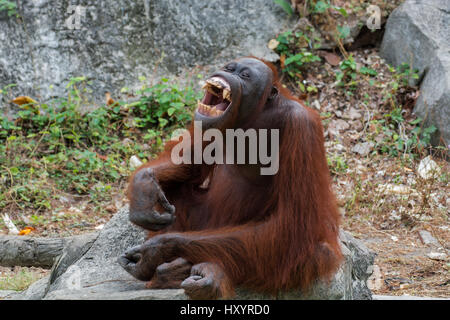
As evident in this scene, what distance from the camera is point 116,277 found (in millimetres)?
3275

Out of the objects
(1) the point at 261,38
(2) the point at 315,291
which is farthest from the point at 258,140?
(1) the point at 261,38

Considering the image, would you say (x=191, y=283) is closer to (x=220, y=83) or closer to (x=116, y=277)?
(x=116, y=277)

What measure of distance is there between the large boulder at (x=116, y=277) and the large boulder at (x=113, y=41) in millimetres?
2962

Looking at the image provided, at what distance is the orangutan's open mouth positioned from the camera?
2805 millimetres

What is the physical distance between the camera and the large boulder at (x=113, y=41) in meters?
6.39

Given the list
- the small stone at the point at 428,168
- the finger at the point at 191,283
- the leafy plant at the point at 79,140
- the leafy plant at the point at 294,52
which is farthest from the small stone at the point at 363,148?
the finger at the point at 191,283

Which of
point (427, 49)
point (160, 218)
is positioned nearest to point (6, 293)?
point (160, 218)

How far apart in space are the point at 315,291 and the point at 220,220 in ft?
1.97

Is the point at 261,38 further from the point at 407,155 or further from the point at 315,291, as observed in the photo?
the point at 315,291

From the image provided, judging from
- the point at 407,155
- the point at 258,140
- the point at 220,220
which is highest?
the point at 258,140

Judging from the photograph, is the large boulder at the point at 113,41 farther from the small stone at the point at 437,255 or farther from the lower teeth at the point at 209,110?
the lower teeth at the point at 209,110

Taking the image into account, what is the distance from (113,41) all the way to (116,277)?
376 centimetres

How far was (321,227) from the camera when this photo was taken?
2947mm
